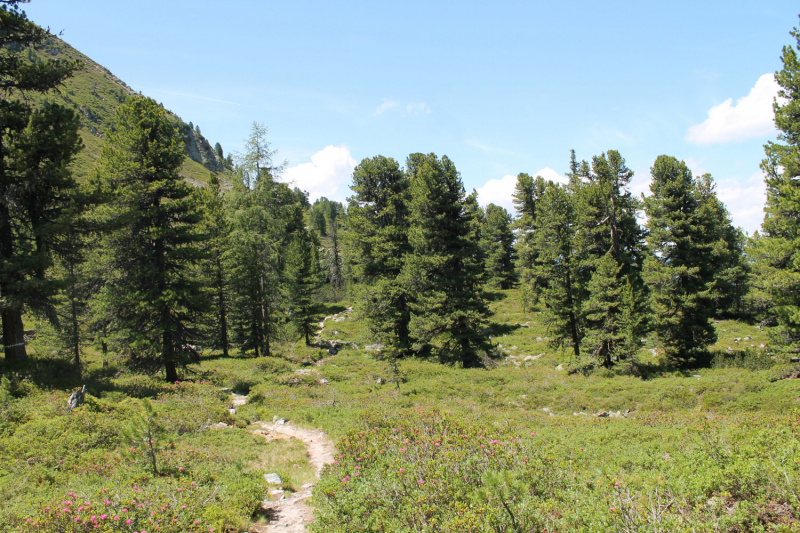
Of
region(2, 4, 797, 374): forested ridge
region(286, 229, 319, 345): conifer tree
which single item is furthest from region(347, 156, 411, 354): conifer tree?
region(286, 229, 319, 345): conifer tree

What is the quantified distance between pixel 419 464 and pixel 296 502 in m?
2.94

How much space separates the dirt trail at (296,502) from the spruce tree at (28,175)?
8.92m

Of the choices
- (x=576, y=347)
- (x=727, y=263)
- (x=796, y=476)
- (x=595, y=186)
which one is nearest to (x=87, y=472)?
(x=796, y=476)

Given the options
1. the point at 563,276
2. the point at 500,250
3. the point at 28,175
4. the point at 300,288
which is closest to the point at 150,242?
the point at 28,175

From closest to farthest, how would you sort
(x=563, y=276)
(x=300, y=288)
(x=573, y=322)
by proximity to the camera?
(x=573, y=322) → (x=563, y=276) → (x=300, y=288)

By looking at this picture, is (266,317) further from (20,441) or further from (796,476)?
(796,476)

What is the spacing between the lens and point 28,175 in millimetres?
12562

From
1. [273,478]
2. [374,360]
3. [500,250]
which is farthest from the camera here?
[500,250]

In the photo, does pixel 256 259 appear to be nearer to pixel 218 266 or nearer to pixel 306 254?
pixel 218 266

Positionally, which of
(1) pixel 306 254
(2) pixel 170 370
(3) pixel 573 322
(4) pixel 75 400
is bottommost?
(3) pixel 573 322

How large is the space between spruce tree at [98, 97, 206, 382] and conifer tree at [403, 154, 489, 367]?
12.4 metres

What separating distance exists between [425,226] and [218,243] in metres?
15.8

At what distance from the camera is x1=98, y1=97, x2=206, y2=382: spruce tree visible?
54.5 feet

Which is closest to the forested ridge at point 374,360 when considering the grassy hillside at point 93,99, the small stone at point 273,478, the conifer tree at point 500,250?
the small stone at point 273,478
